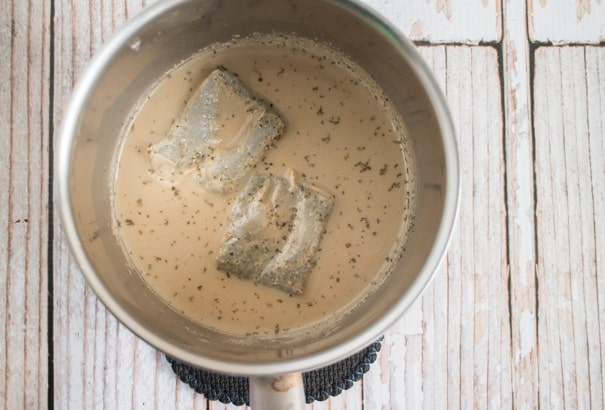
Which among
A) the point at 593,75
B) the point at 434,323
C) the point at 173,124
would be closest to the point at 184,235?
the point at 173,124

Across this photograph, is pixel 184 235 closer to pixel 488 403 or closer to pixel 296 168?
pixel 296 168

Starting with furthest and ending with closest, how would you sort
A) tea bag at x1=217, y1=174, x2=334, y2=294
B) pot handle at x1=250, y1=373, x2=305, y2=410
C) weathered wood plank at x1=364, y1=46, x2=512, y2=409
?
weathered wood plank at x1=364, y1=46, x2=512, y2=409 → tea bag at x1=217, y1=174, x2=334, y2=294 → pot handle at x1=250, y1=373, x2=305, y2=410

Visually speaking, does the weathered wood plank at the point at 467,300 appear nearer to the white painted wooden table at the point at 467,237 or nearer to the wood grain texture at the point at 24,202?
the white painted wooden table at the point at 467,237

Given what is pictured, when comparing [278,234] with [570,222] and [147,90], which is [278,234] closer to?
[147,90]

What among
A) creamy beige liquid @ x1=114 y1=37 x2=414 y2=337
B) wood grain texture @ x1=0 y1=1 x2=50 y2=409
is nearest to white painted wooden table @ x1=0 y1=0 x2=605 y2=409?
wood grain texture @ x1=0 y1=1 x2=50 y2=409

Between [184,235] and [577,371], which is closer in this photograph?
[184,235]

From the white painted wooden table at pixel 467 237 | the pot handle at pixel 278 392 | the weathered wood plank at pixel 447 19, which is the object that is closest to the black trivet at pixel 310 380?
the white painted wooden table at pixel 467 237

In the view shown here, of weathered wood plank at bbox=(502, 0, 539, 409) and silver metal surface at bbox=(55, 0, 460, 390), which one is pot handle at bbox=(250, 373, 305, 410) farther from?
weathered wood plank at bbox=(502, 0, 539, 409)
